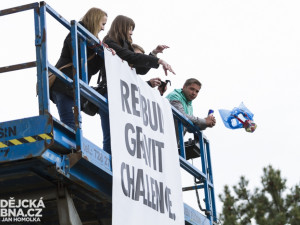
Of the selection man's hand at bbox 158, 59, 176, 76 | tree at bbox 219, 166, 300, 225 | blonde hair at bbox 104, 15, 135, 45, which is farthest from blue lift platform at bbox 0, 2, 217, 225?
tree at bbox 219, 166, 300, 225

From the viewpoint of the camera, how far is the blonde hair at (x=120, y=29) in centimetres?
828

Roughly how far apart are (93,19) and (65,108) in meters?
0.98

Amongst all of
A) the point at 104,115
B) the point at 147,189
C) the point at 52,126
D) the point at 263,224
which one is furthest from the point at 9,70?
the point at 263,224

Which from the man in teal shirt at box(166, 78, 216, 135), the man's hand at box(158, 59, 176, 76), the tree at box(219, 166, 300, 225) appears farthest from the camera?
the tree at box(219, 166, 300, 225)

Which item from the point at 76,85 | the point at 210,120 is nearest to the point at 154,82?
the point at 210,120

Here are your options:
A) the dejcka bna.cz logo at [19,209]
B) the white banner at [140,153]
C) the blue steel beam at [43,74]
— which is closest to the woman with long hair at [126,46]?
the white banner at [140,153]

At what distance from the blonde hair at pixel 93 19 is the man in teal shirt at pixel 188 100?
6.91 feet

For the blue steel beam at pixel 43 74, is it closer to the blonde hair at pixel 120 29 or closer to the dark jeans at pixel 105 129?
the dark jeans at pixel 105 129

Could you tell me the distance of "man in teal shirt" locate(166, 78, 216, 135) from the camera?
9719 millimetres

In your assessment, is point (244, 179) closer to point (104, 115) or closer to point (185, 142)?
point (185, 142)

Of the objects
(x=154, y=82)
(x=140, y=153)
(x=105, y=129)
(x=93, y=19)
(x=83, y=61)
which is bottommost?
(x=140, y=153)

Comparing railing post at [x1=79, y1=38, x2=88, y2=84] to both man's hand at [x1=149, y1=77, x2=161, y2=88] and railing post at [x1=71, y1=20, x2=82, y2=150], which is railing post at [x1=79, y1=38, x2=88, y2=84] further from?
man's hand at [x1=149, y1=77, x2=161, y2=88]

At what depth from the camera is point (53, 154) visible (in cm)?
653

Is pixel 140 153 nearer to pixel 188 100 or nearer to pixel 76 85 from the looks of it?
pixel 76 85
